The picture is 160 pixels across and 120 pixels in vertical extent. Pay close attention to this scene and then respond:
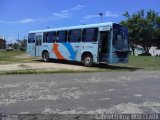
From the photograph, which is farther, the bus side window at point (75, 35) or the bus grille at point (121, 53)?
the bus side window at point (75, 35)

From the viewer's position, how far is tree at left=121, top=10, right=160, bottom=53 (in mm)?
71688

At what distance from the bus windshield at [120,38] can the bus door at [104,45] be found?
47 centimetres

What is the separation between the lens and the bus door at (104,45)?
73.7 ft

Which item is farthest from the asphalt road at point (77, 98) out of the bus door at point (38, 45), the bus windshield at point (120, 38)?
the bus door at point (38, 45)

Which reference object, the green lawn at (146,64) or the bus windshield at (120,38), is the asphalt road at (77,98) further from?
the green lawn at (146,64)

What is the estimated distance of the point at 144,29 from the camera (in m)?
71.9

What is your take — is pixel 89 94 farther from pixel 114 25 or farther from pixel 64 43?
pixel 64 43

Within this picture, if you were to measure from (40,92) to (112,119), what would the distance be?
419 centimetres

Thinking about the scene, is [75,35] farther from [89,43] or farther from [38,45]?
[38,45]

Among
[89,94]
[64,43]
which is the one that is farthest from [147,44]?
[89,94]

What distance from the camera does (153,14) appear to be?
74500 millimetres

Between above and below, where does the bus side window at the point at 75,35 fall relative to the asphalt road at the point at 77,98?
above

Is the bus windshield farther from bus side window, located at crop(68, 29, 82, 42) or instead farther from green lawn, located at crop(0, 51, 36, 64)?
green lawn, located at crop(0, 51, 36, 64)

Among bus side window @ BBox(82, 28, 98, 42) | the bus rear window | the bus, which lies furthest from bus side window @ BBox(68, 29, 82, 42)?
the bus rear window
